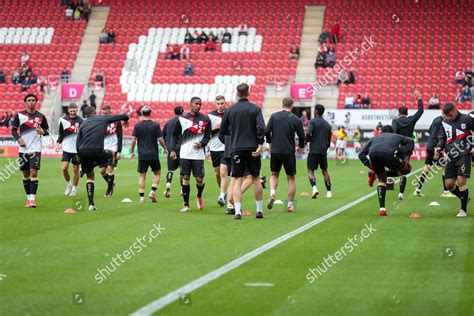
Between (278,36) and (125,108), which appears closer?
(125,108)

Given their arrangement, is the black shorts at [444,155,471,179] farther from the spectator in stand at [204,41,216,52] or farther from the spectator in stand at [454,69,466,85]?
the spectator in stand at [204,41,216,52]

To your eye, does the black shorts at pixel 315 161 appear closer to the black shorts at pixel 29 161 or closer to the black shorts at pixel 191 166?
the black shorts at pixel 191 166

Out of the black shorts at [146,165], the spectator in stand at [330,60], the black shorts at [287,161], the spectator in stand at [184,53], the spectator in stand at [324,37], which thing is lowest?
the black shorts at [146,165]

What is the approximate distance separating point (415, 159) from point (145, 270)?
37219 millimetres

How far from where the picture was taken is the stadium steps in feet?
188

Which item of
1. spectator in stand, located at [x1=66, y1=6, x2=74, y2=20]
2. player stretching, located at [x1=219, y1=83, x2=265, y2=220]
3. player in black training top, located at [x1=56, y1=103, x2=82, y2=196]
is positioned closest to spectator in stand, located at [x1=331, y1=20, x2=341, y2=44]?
spectator in stand, located at [x1=66, y1=6, x2=74, y2=20]

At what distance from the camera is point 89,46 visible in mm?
59812

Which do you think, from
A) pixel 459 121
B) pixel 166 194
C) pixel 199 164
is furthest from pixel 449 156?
pixel 166 194

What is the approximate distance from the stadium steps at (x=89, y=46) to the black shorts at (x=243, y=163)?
130 ft

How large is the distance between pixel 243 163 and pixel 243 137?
0.47 meters

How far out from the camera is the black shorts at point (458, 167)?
16906 mm

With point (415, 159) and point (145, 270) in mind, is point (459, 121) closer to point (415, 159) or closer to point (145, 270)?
point (145, 270)

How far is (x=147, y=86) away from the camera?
55.7 meters

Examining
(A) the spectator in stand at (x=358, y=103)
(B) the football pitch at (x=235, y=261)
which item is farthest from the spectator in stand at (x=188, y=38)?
(B) the football pitch at (x=235, y=261)
